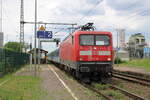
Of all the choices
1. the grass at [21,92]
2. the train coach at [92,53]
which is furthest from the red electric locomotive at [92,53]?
the grass at [21,92]

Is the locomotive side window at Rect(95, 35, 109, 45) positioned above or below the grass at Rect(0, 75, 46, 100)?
above

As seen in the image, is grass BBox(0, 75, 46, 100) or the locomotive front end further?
the locomotive front end

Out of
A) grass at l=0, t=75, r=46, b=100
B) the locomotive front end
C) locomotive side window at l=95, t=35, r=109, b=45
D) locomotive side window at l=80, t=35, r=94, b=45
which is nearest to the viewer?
grass at l=0, t=75, r=46, b=100

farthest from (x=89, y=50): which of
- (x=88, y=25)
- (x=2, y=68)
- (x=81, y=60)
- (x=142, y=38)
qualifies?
(x=142, y=38)

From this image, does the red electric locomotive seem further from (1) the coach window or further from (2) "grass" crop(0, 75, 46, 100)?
(2) "grass" crop(0, 75, 46, 100)

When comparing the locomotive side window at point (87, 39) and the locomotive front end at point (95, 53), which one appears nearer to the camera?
the locomotive front end at point (95, 53)

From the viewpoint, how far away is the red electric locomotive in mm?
15148

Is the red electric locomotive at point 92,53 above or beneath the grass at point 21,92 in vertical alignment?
above

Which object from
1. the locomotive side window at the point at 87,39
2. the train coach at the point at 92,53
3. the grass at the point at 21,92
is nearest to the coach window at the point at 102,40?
the train coach at the point at 92,53

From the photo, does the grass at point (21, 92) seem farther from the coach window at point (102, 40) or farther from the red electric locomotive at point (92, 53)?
the coach window at point (102, 40)

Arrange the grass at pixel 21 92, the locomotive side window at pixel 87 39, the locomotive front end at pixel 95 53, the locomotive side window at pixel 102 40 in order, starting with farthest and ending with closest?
the locomotive side window at pixel 102 40 < the locomotive side window at pixel 87 39 < the locomotive front end at pixel 95 53 < the grass at pixel 21 92

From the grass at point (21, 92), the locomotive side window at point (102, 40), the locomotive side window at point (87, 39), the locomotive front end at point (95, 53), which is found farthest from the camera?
the locomotive side window at point (102, 40)

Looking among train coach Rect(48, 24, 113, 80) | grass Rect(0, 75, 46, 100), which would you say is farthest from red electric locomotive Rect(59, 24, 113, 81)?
grass Rect(0, 75, 46, 100)

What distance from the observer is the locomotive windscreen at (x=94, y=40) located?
51.1 feet
